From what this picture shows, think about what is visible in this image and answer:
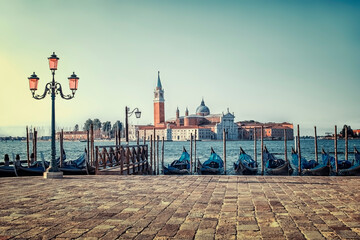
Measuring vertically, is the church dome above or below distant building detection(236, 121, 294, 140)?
above

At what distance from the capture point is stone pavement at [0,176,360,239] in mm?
3234

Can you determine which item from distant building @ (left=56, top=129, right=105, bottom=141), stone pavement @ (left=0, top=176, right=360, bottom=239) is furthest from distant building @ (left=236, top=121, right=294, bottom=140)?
stone pavement @ (left=0, top=176, right=360, bottom=239)

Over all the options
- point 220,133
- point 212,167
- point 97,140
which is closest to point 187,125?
point 220,133

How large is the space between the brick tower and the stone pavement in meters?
83.7

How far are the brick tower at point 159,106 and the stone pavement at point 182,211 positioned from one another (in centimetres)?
8370

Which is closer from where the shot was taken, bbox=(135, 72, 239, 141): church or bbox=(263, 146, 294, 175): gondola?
bbox=(263, 146, 294, 175): gondola

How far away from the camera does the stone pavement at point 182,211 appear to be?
3.23 metres

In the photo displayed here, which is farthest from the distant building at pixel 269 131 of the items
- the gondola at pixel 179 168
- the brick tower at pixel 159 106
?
the gondola at pixel 179 168

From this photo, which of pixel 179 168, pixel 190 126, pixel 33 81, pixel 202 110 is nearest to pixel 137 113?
pixel 179 168

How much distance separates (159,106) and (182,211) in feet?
284

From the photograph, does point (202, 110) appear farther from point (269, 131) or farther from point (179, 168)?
point (179, 168)

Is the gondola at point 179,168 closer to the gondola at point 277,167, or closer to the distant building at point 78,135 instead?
the gondola at point 277,167

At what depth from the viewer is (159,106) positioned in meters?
90.4

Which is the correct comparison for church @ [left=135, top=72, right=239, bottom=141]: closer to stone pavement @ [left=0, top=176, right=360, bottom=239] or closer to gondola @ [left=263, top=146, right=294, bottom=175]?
gondola @ [left=263, top=146, right=294, bottom=175]
